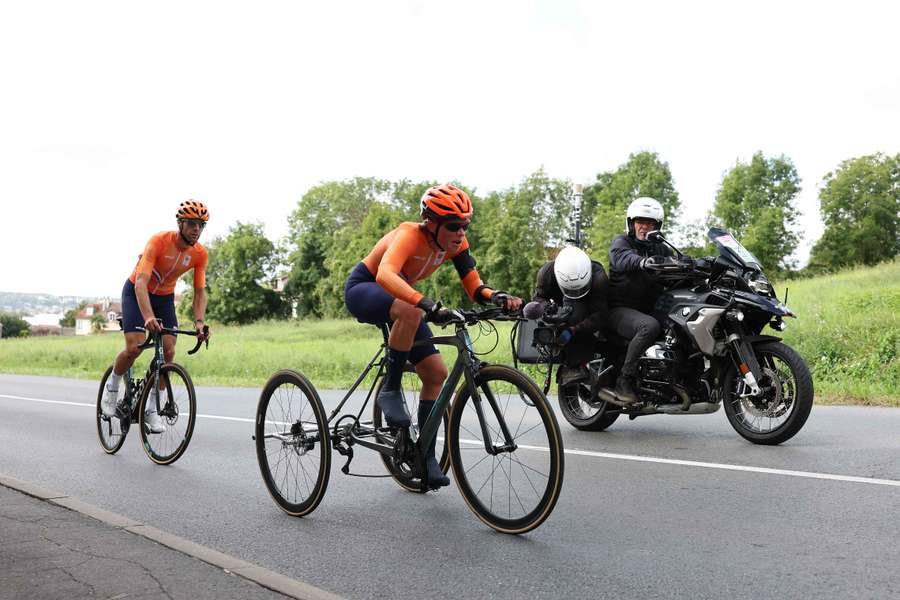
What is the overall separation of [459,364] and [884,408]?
22.7 ft

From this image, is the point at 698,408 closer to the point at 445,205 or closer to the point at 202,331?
the point at 445,205

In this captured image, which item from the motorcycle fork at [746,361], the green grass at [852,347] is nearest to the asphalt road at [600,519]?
the motorcycle fork at [746,361]

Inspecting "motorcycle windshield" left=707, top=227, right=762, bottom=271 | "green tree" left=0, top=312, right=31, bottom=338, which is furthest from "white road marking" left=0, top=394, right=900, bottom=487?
"green tree" left=0, top=312, right=31, bottom=338

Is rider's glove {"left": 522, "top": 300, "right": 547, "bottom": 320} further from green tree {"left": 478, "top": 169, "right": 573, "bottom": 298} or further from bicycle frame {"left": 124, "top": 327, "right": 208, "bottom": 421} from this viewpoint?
green tree {"left": 478, "top": 169, "right": 573, "bottom": 298}

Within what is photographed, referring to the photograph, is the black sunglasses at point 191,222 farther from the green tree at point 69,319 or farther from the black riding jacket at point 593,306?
the green tree at point 69,319

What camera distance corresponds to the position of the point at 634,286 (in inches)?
314

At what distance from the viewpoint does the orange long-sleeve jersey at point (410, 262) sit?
5016 mm

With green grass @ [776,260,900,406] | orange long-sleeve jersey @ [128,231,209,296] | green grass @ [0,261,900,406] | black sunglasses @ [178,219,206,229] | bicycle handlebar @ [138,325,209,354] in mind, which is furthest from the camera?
green grass @ [0,261,900,406]

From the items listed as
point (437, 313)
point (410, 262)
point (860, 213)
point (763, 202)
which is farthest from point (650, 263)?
point (860, 213)

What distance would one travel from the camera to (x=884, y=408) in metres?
9.99

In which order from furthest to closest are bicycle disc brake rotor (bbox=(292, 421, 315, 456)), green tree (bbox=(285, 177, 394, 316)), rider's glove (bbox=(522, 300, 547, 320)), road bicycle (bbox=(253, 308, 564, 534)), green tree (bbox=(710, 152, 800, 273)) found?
green tree (bbox=(285, 177, 394, 316)), green tree (bbox=(710, 152, 800, 273)), bicycle disc brake rotor (bbox=(292, 421, 315, 456)), rider's glove (bbox=(522, 300, 547, 320)), road bicycle (bbox=(253, 308, 564, 534))

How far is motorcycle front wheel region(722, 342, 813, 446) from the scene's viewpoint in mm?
6867

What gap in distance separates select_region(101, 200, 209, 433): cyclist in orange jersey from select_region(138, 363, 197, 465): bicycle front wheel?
0.09m

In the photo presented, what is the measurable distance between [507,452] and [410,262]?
1.31 metres
